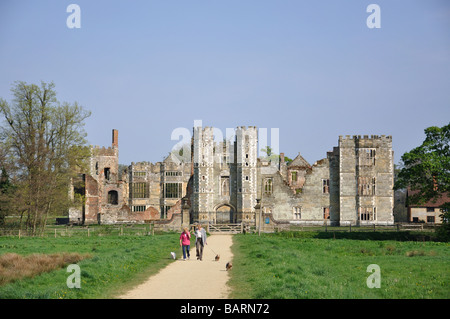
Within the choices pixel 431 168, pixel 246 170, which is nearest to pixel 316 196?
pixel 246 170

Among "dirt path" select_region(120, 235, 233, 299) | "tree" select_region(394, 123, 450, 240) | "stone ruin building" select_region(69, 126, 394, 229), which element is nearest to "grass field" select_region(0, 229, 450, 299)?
"dirt path" select_region(120, 235, 233, 299)

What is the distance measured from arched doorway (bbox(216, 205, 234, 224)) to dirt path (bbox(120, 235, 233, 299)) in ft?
144

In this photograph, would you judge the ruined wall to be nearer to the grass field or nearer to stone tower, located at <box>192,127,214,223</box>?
stone tower, located at <box>192,127,214,223</box>

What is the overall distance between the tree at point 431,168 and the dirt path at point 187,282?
77.5 feet

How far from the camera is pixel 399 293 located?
17.0 m

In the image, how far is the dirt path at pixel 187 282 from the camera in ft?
52.4

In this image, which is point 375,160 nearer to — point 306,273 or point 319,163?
point 319,163

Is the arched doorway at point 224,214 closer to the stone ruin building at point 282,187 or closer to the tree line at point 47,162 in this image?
the stone ruin building at point 282,187

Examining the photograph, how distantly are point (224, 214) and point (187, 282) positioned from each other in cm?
5543

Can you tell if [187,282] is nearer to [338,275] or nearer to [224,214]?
[338,275]

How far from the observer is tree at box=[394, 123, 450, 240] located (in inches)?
1683

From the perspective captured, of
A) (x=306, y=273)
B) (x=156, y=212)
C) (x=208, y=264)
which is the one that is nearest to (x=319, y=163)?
(x=156, y=212)
